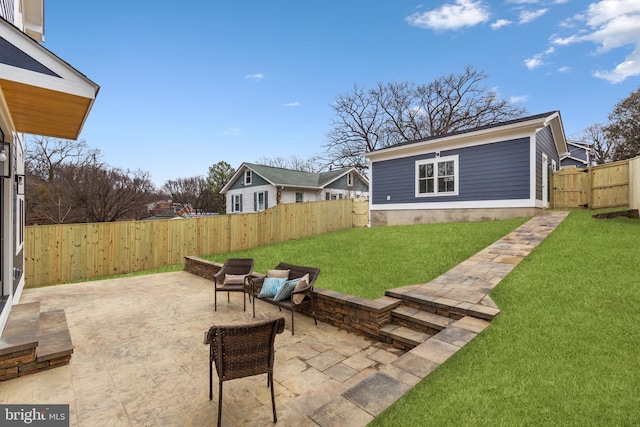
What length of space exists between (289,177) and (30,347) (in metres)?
19.6

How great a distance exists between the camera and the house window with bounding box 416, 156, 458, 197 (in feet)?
37.9

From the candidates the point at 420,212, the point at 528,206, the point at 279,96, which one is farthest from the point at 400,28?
the point at 528,206

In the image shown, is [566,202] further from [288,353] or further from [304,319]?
[288,353]

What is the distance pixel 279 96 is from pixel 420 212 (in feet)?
43.1

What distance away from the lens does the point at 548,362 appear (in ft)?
8.87

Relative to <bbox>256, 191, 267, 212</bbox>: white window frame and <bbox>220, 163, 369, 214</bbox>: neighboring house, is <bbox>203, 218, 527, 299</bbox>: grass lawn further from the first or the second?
<bbox>256, 191, 267, 212</bbox>: white window frame

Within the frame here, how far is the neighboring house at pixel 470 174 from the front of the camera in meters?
10.1

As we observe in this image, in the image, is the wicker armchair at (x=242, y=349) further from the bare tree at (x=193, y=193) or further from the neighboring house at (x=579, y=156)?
the bare tree at (x=193, y=193)

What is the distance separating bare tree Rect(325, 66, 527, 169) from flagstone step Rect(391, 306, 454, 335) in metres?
22.9

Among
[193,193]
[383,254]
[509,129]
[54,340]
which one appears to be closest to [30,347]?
[54,340]

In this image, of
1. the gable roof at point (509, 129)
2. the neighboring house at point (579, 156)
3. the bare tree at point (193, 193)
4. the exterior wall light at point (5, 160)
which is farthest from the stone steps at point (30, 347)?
the bare tree at point (193, 193)

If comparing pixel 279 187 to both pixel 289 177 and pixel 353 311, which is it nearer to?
pixel 289 177

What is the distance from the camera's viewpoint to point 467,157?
36.8 ft

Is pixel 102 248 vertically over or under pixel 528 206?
under
